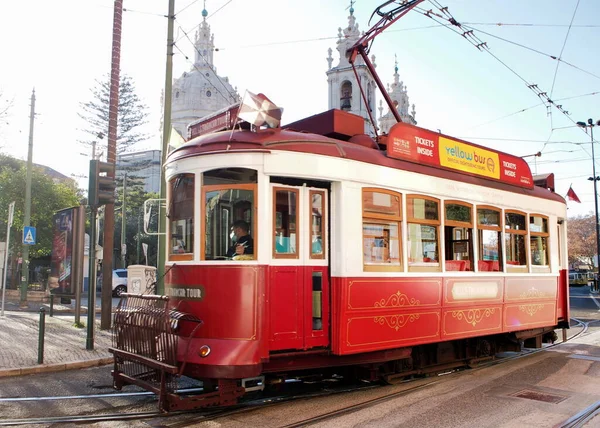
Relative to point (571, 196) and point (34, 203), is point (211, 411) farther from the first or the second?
point (34, 203)

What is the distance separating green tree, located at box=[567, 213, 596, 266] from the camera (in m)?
61.7

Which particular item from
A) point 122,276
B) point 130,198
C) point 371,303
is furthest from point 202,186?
point 130,198

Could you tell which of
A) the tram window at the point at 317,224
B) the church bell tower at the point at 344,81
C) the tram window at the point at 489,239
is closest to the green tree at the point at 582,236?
the church bell tower at the point at 344,81

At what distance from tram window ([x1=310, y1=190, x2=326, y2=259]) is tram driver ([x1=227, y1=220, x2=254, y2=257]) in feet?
2.69

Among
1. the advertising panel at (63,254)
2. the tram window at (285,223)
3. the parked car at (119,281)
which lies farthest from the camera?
the parked car at (119,281)

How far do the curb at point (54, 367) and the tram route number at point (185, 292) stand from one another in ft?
11.3

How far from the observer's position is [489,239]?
8.95 metres

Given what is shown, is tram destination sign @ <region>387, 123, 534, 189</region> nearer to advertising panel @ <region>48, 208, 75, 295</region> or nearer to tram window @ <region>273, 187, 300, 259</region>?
tram window @ <region>273, 187, 300, 259</region>

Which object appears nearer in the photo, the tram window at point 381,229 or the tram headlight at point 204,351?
the tram headlight at point 204,351

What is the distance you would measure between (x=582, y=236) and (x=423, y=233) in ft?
209

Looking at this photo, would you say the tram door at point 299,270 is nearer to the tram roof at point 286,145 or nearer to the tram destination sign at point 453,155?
the tram roof at point 286,145

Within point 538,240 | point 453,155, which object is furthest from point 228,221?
point 538,240

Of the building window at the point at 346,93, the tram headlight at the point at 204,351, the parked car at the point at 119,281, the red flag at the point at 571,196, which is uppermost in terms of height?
the building window at the point at 346,93

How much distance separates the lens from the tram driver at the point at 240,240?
621cm
